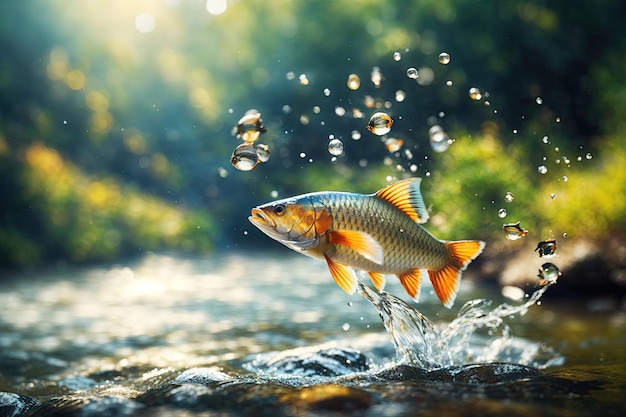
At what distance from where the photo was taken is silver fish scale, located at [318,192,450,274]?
3.84 m

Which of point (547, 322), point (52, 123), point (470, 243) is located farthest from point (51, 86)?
point (470, 243)

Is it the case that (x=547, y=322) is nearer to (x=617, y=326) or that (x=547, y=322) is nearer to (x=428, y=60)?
(x=617, y=326)

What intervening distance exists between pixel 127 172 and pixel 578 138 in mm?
21498

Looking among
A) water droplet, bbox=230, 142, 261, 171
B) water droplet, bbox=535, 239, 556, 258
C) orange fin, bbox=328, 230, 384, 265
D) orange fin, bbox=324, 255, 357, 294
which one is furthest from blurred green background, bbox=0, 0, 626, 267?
orange fin, bbox=328, 230, 384, 265

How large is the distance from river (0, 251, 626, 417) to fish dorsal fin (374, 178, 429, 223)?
3.21 ft

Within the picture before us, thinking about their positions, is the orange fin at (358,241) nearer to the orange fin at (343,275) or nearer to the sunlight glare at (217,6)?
the orange fin at (343,275)

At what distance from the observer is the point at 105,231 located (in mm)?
20344

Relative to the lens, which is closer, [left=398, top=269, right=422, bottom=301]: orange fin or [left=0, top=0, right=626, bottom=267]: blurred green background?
[left=398, top=269, right=422, bottom=301]: orange fin

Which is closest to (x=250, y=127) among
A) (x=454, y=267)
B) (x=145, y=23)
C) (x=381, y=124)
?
(x=381, y=124)

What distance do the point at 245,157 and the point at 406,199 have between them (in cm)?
125

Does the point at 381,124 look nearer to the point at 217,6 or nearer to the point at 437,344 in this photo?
the point at 437,344

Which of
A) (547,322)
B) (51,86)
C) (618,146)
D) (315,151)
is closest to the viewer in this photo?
(547,322)

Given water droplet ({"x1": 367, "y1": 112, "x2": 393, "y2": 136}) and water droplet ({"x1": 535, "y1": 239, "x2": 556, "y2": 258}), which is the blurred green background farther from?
water droplet ({"x1": 367, "y1": 112, "x2": 393, "y2": 136})

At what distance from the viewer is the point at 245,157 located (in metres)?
4.71
